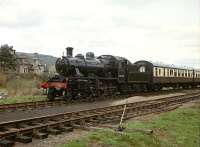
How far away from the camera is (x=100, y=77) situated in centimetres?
2378

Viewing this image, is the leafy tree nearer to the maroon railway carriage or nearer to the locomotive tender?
the maroon railway carriage

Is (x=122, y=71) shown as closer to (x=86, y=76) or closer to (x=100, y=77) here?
(x=100, y=77)

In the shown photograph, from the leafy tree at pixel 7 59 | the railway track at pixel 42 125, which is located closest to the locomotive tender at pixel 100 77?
the railway track at pixel 42 125

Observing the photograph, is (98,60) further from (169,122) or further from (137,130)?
(137,130)

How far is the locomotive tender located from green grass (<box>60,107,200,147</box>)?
835 cm

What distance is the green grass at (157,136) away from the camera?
28.9ft

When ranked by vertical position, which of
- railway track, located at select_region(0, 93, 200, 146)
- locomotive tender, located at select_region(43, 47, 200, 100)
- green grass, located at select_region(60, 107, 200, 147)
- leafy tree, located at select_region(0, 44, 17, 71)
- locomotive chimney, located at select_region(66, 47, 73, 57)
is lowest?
green grass, located at select_region(60, 107, 200, 147)

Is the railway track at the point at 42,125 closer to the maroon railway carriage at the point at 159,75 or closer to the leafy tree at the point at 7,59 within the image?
the maroon railway carriage at the point at 159,75

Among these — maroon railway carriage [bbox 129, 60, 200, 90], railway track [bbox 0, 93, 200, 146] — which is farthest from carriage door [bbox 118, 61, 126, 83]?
railway track [bbox 0, 93, 200, 146]

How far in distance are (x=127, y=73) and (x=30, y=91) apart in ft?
24.5

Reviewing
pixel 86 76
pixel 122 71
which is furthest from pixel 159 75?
pixel 86 76

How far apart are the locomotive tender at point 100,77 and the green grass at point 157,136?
8.35 meters

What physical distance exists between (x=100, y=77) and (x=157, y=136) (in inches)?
536

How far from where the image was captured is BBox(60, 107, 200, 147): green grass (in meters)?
8.82
